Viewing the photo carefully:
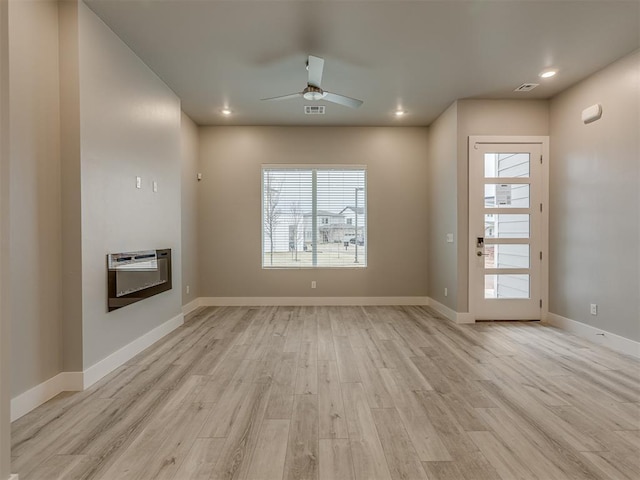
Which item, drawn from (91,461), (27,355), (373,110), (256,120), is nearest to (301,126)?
(256,120)

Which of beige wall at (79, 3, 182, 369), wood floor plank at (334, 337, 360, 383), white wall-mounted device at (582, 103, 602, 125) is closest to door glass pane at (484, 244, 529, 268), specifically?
white wall-mounted device at (582, 103, 602, 125)

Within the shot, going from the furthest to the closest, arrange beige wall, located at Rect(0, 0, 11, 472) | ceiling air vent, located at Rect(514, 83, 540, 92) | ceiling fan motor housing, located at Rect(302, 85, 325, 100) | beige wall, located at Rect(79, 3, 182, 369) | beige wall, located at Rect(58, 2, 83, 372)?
ceiling air vent, located at Rect(514, 83, 540, 92)
ceiling fan motor housing, located at Rect(302, 85, 325, 100)
beige wall, located at Rect(79, 3, 182, 369)
beige wall, located at Rect(58, 2, 83, 372)
beige wall, located at Rect(0, 0, 11, 472)

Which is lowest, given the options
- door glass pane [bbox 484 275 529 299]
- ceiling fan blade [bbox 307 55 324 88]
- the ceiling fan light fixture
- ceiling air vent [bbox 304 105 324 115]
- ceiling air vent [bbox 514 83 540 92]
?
door glass pane [bbox 484 275 529 299]

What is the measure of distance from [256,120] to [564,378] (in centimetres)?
502

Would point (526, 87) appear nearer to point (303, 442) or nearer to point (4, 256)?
point (303, 442)

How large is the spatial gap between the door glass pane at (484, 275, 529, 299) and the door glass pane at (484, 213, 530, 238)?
578 millimetres

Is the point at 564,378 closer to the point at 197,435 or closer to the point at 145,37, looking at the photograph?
the point at 197,435

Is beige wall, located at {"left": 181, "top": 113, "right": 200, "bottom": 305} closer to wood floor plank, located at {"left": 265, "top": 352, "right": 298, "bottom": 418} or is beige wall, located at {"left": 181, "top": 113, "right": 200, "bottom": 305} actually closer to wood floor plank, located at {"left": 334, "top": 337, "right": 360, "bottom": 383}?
wood floor plank, located at {"left": 265, "top": 352, "right": 298, "bottom": 418}

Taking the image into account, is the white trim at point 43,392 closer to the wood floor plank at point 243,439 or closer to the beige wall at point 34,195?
the beige wall at point 34,195

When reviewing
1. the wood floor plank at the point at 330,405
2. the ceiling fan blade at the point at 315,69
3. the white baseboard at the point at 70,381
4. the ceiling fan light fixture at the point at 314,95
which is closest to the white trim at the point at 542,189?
the ceiling fan light fixture at the point at 314,95

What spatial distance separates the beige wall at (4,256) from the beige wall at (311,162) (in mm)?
4225

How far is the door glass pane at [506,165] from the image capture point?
4504 mm

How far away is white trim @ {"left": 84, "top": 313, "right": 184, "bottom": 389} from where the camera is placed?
103 inches

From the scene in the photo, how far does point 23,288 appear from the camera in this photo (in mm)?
2189
